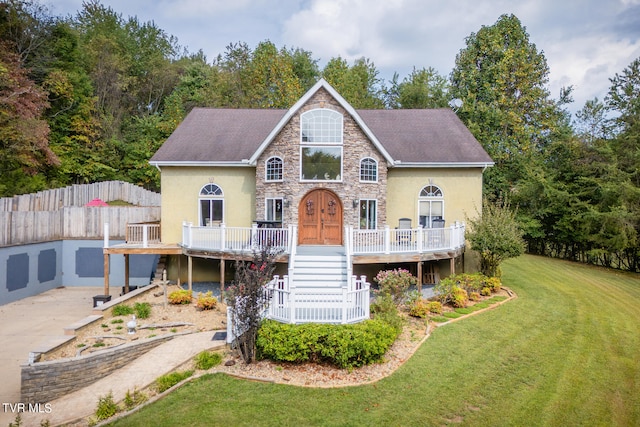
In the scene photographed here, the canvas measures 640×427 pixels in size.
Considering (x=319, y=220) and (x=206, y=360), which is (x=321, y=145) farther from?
(x=206, y=360)

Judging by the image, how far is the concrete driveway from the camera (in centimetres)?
966

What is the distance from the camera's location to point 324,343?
31.1 ft

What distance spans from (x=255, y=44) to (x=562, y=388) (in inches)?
1644

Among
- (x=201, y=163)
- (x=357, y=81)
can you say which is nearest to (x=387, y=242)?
(x=201, y=163)

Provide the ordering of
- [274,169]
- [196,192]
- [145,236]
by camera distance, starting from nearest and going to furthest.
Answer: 1. [145,236]
2. [274,169]
3. [196,192]

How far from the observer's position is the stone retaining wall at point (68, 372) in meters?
8.97

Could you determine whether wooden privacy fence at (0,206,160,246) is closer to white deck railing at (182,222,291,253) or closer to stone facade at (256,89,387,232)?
white deck railing at (182,222,291,253)

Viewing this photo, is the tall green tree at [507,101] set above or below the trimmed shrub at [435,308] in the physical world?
above

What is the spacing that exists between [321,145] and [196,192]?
6299mm

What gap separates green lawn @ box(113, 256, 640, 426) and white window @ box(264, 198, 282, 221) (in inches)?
331

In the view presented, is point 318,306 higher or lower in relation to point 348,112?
lower

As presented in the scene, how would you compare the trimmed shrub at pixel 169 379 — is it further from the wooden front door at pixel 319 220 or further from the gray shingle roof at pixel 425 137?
the gray shingle roof at pixel 425 137

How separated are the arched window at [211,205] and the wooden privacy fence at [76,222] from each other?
638 cm

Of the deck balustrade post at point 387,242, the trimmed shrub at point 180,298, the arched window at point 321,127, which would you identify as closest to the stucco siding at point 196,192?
the arched window at point 321,127
